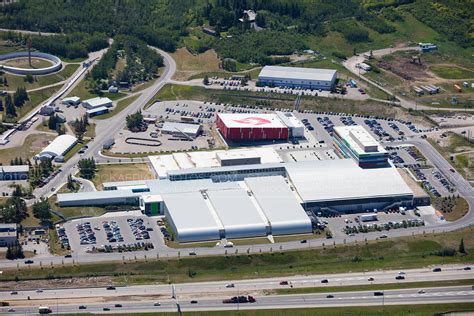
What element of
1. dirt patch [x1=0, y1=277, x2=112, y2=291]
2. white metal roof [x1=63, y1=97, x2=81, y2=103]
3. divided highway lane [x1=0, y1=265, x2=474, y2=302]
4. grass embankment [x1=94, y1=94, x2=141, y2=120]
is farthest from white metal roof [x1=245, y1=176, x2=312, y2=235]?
white metal roof [x1=63, y1=97, x2=81, y2=103]

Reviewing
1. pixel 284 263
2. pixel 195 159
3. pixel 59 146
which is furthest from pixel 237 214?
pixel 59 146

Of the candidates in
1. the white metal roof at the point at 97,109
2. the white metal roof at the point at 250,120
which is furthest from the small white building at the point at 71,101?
the white metal roof at the point at 250,120

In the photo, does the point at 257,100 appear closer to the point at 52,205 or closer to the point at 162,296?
the point at 52,205

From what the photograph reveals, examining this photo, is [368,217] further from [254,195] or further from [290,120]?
[290,120]

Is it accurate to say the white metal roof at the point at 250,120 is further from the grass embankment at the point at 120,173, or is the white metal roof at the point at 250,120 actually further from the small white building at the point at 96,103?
the small white building at the point at 96,103

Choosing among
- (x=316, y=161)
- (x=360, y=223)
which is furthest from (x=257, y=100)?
(x=360, y=223)
